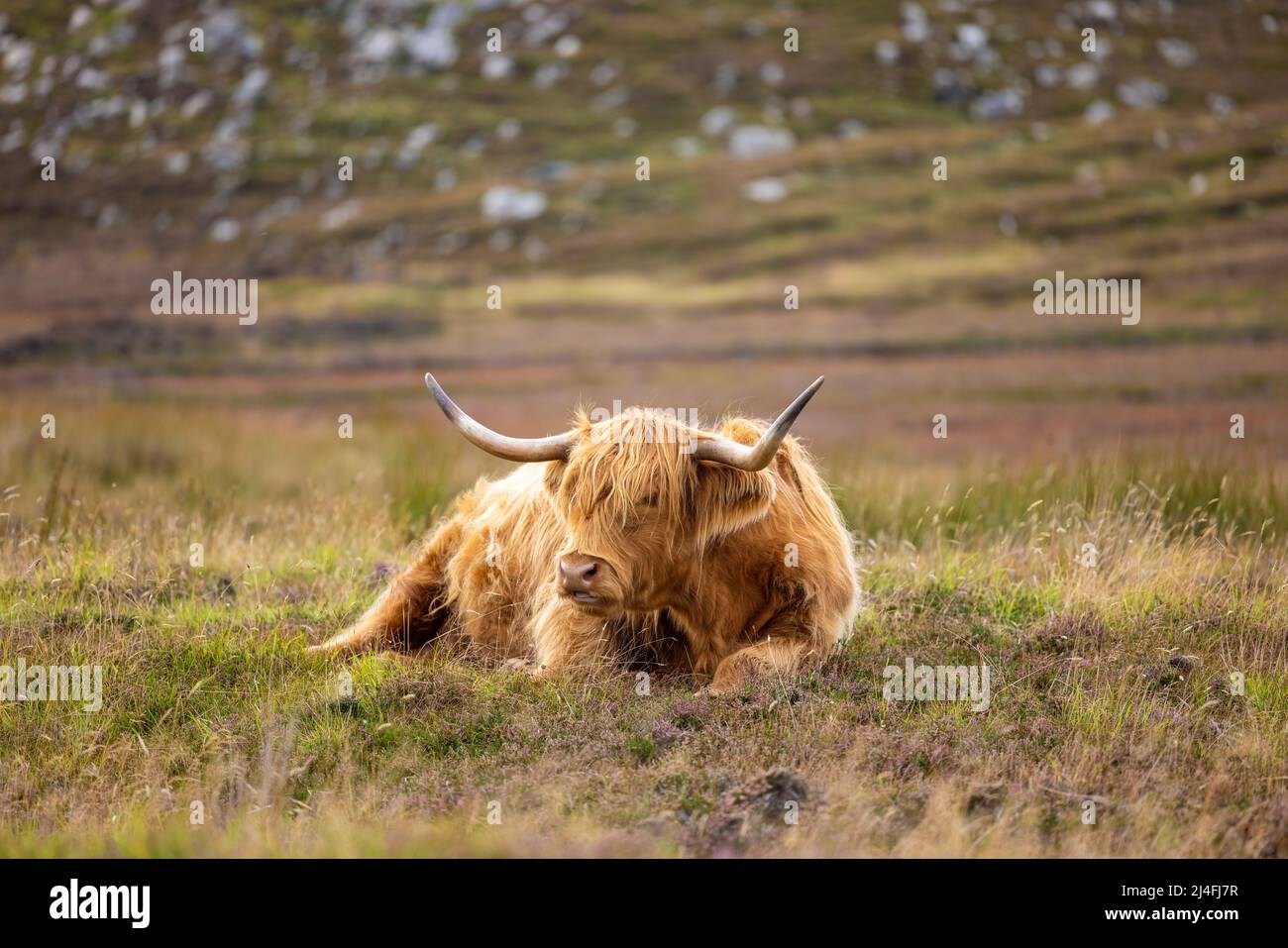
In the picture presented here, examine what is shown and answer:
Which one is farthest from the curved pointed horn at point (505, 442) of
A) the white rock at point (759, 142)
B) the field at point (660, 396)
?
the white rock at point (759, 142)

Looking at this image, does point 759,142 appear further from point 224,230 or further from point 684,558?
point 684,558

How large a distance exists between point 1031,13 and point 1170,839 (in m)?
69.5

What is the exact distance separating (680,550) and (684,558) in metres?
0.04

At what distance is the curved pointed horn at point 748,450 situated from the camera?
477 centimetres

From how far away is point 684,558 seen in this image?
201 inches

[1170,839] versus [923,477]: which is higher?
[923,477]

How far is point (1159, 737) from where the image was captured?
14.6 feet

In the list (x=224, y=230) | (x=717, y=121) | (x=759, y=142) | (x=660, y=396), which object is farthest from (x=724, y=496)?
(x=717, y=121)

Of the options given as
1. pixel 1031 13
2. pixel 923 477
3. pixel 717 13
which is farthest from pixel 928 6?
pixel 923 477

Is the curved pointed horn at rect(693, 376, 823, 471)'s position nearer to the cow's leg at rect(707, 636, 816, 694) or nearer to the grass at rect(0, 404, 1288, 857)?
the cow's leg at rect(707, 636, 816, 694)

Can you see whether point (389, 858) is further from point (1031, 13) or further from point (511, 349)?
point (1031, 13)

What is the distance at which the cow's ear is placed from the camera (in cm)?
508

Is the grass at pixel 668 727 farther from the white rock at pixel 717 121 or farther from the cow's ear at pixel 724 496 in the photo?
the white rock at pixel 717 121

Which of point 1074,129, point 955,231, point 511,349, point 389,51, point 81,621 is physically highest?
point 389,51
